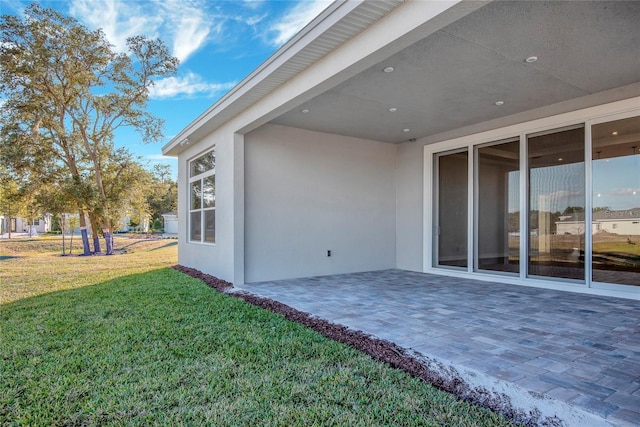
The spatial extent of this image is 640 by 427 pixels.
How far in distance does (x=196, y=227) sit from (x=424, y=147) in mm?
5413

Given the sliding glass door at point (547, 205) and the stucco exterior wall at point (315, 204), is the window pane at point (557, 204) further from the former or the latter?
the stucco exterior wall at point (315, 204)

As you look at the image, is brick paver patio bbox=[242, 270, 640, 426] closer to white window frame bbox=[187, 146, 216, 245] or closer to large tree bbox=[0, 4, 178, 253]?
white window frame bbox=[187, 146, 216, 245]

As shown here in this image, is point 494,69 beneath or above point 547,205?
above

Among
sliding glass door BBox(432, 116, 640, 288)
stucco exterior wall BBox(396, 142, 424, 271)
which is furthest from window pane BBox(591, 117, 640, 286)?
stucco exterior wall BBox(396, 142, 424, 271)

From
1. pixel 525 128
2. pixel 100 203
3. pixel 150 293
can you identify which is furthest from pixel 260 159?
pixel 100 203

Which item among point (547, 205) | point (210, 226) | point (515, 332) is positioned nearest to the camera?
point (515, 332)

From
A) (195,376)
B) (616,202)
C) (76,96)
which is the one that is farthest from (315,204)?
(76,96)

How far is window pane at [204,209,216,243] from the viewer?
23.9 ft

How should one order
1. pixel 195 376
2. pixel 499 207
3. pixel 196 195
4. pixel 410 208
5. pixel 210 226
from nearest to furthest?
1. pixel 195 376
2. pixel 499 207
3. pixel 210 226
4. pixel 410 208
5. pixel 196 195

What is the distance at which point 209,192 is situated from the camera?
24.8 ft

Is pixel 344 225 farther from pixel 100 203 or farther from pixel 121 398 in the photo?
pixel 100 203

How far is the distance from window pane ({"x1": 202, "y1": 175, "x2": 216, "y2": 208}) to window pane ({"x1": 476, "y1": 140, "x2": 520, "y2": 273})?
17.0 feet

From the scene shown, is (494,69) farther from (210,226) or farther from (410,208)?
(210,226)

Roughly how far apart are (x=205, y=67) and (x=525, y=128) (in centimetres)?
869
